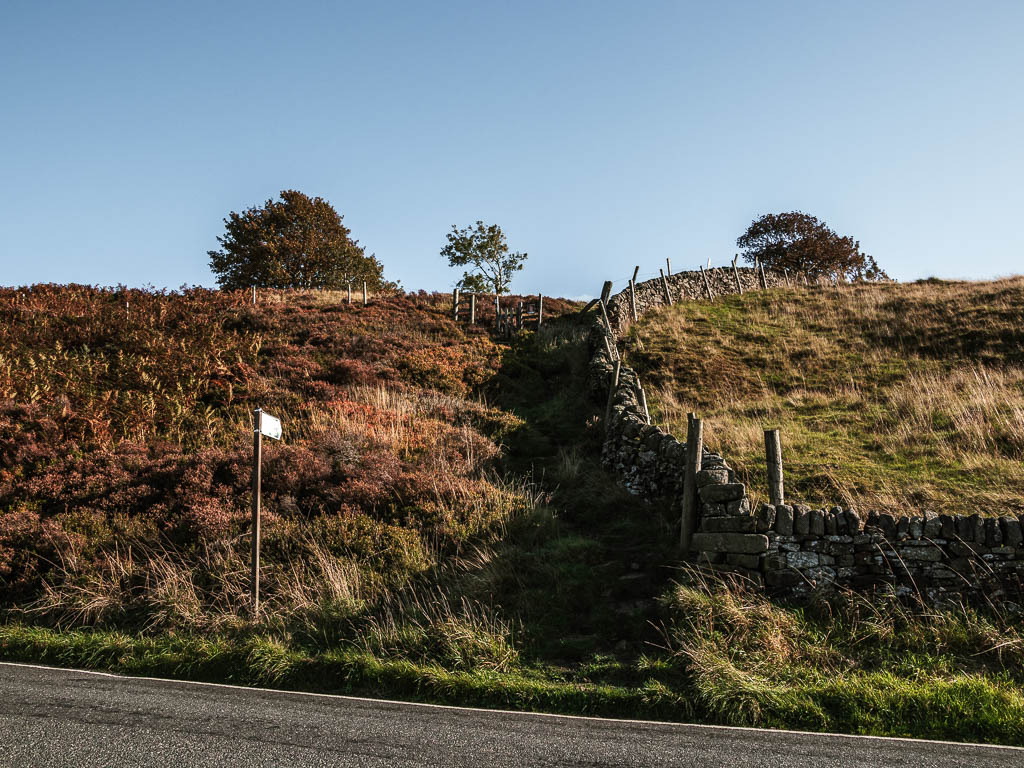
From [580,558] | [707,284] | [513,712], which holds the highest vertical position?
[707,284]

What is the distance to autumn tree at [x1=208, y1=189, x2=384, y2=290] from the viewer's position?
40.2 metres

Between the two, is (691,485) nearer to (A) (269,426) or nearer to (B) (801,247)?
(A) (269,426)

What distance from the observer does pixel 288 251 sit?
133ft

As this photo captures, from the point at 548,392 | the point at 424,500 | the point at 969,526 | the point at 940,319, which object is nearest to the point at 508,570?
the point at 424,500

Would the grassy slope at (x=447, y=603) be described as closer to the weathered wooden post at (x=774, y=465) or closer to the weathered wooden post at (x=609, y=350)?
the weathered wooden post at (x=774, y=465)

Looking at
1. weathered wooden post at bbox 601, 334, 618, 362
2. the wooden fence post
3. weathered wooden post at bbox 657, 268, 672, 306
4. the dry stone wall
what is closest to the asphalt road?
the dry stone wall

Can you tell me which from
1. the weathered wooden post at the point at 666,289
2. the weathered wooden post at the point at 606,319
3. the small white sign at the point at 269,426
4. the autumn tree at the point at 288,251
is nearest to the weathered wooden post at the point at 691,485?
the small white sign at the point at 269,426

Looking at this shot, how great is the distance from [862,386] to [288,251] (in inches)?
1364

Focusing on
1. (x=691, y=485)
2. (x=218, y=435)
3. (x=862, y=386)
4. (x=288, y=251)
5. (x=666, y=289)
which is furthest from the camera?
(x=288, y=251)

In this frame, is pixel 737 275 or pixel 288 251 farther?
pixel 288 251

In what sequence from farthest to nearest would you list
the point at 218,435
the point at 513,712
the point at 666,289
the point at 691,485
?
the point at 666,289, the point at 218,435, the point at 691,485, the point at 513,712

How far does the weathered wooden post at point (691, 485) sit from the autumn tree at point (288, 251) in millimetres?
35571

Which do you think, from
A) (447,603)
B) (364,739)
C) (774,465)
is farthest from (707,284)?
(364,739)

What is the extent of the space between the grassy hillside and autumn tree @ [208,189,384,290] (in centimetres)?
2389
